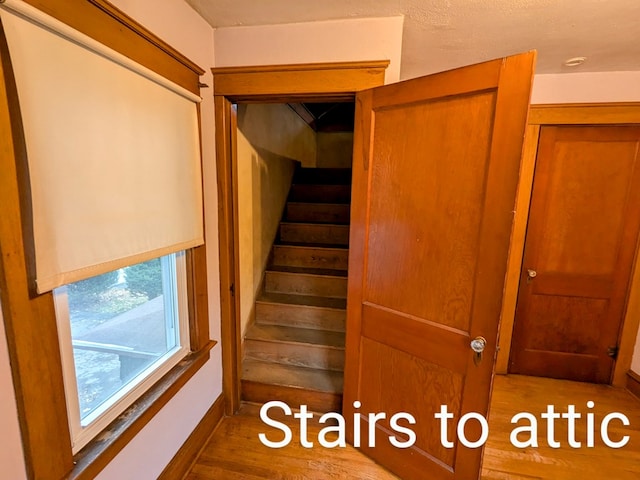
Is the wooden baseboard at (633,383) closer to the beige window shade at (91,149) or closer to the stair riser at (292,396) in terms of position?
the stair riser at (292,396)

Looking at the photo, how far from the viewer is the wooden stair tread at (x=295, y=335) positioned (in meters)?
2.33

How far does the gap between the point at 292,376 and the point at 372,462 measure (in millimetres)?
713

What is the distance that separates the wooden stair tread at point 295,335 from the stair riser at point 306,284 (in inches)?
13.8

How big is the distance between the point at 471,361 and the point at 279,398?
132 centimetres

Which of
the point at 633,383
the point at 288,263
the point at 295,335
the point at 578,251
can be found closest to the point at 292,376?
the point at 295,335

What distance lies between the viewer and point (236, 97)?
173 cm

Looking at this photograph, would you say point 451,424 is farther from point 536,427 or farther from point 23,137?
point 23,137

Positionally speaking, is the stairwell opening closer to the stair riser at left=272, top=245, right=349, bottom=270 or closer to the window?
the stair riser at left=272, top=245, right=349, bottom=270

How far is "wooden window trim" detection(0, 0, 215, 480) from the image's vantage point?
0.78 m

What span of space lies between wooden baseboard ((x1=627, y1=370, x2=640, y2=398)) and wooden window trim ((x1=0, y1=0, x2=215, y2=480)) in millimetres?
3298

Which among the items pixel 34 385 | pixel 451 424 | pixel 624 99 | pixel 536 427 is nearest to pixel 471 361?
pixel 451 424

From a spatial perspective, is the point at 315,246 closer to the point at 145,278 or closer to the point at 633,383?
the point at 145,278

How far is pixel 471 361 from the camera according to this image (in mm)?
1355

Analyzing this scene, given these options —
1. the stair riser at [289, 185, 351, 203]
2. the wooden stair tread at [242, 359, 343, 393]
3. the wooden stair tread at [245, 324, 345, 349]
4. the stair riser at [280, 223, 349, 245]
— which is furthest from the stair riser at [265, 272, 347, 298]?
the stair riser at [289, 185, 351, 203]
